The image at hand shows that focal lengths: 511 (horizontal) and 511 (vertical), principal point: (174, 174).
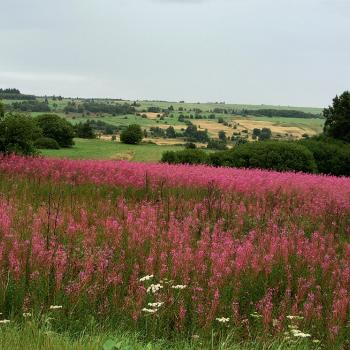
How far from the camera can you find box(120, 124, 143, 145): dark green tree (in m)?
91.8

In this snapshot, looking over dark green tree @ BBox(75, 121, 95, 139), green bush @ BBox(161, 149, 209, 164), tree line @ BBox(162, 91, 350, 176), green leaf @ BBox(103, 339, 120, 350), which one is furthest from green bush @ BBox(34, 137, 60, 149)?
green leaf @ BBox(103, 339, 120, 350)

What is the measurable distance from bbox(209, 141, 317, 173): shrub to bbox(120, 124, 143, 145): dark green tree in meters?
62.9

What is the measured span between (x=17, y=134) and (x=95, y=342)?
18.5 m

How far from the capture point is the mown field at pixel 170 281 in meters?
4.80

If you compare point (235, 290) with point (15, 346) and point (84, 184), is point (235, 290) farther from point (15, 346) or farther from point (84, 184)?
point (84, 184)

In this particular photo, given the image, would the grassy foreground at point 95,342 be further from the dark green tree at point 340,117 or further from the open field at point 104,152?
the open field at point 104,152

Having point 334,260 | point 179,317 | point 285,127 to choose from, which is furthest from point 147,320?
point 285,127

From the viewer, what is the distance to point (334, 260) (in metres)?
7.27

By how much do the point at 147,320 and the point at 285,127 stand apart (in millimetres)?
123405

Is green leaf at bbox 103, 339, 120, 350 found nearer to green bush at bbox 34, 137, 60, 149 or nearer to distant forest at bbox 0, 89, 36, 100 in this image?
green bush at bbox 34, 137, 60, 149

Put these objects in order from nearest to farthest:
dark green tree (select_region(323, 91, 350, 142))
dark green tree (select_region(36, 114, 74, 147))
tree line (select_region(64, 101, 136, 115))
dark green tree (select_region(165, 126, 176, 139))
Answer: dark green tree (select_region(323, 91, 350, 142)) < dark green tree (select_region(36, 114, 74, 147)) < dark green tree (select_region(165, 126, 176, 139)) < tree line (select_region(64, 101, 136, 115))

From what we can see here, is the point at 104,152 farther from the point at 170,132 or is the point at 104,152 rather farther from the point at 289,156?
the point at 289,156

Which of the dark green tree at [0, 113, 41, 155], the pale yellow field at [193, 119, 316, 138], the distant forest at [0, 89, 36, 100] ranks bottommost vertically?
the pale yellow field at [193, 119, 316, 138]

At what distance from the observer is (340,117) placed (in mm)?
49625
